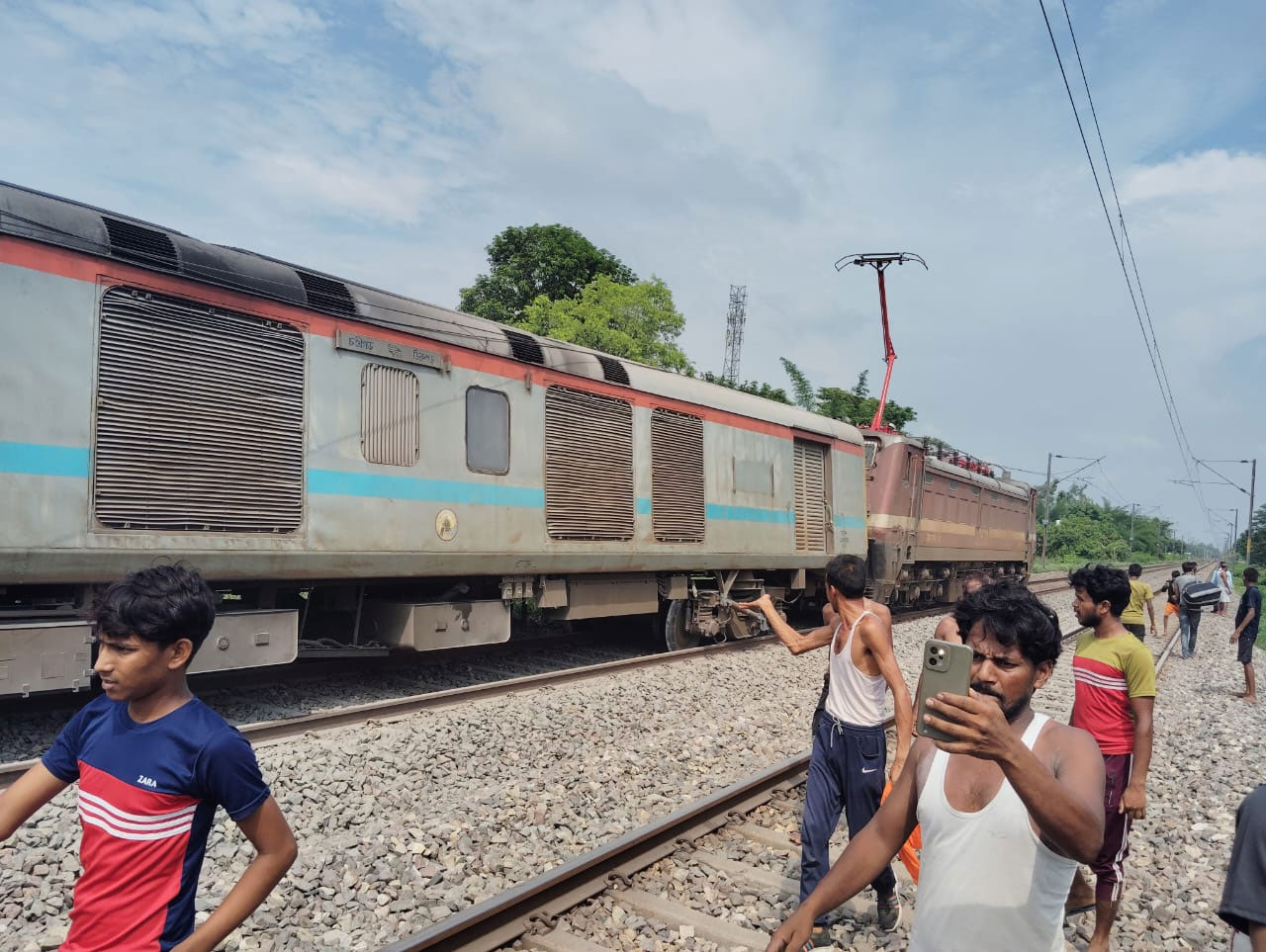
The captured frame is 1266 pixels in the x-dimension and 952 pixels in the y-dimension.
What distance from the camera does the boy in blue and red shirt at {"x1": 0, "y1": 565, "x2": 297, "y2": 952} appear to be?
2125 millimetres

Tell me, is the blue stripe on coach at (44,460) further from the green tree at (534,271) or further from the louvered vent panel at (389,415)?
the green tree at (534,271)

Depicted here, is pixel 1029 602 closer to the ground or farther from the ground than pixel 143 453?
closer to the ground

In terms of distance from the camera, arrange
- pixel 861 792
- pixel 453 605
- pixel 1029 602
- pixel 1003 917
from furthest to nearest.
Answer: pixel 453 605 < pixel 861 792 < pixel 1029 602 < pixel 1003 917

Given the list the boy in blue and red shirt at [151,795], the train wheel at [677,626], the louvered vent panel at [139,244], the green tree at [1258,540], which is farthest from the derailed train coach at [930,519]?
the green tree at [1258,540]

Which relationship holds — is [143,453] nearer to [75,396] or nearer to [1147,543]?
[75,396]

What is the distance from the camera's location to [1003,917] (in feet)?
6.93

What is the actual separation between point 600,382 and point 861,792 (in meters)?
7.05

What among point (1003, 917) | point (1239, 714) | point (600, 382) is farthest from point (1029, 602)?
point (1239, 714)

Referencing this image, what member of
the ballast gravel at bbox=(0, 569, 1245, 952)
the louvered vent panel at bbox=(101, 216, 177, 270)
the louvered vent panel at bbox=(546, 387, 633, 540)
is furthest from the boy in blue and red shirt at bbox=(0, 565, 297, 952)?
the louvered vent panel at bbox=(546, 387, 633, 540)

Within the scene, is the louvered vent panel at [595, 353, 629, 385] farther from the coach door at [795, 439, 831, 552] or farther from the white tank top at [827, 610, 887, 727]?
the white tank top at [827, 610, 887, 727]

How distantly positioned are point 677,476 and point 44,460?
23.8 feet

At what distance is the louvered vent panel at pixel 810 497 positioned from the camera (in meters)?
14.3

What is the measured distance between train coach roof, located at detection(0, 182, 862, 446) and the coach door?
117 inches

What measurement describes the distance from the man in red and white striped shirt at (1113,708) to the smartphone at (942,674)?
2937 millimetres
